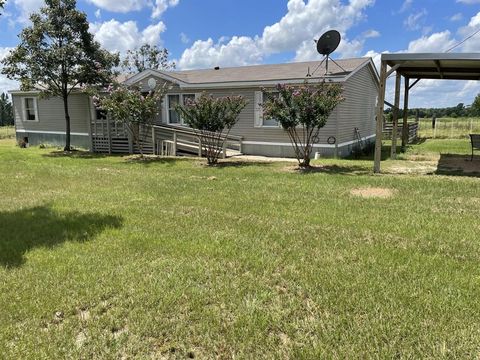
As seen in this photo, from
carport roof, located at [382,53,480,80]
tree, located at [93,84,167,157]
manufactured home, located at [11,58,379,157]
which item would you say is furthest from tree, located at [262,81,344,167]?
tree, located at [93,84,167,157]

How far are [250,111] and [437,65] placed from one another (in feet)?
22.3

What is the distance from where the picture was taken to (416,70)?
49.8 feet

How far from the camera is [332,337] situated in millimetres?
2854

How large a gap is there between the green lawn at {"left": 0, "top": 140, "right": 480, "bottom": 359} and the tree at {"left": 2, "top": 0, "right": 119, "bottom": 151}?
10859 mm

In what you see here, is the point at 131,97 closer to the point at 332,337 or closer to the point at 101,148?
the point at 101,148

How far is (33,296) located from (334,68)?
1352 centimetres

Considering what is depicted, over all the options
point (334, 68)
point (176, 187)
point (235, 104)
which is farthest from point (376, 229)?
point (334, 68)

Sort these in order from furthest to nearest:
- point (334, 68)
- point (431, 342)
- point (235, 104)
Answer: point (334, 68) → point (235, 104) → point (431, 342)

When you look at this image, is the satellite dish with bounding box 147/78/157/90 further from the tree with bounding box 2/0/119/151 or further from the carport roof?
the carport roof

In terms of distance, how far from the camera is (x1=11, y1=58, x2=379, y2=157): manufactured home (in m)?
14.3

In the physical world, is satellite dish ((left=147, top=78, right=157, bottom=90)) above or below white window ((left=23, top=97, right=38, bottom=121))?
above

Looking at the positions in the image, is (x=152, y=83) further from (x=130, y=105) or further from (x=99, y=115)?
(x=99, y=115)

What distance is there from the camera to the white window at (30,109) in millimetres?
21559

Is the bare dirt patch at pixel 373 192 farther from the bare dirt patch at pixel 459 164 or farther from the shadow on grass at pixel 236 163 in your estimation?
the shadow on grass at pixel 236 163
